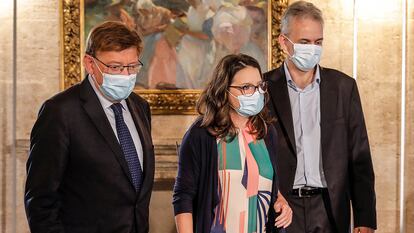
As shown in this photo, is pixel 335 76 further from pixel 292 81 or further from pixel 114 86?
pixel 114 86

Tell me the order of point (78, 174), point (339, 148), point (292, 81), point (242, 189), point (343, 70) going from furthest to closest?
point (343, 70) < point (292, 81) < point (339, 148) < point (242, 189) < point (78, 174)

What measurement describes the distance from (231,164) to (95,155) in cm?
63

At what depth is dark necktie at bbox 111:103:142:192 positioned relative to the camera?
332 centimetres

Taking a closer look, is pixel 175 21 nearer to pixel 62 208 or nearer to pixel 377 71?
pixel 377 71

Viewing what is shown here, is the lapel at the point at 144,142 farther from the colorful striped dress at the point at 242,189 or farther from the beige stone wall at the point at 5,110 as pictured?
the beige stone wall at the point at 5,110

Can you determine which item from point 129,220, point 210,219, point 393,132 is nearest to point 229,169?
point 210,219

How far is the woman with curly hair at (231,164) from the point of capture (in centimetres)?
346

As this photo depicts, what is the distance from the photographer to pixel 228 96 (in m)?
3.62

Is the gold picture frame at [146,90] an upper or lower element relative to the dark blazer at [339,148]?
upper

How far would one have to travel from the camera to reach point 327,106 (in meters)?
3.99

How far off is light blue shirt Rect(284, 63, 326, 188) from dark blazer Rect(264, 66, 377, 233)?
0.11ft

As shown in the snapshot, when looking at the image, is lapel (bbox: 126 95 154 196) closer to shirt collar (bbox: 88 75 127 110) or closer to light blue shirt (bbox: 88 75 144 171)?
light blue shirt (bbox: 88 75 144 171)

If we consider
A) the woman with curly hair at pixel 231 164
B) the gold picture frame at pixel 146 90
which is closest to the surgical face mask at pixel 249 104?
the woman with curly hair at pixel 231 164

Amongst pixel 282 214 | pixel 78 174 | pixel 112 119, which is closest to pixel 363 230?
pixel 282 214
